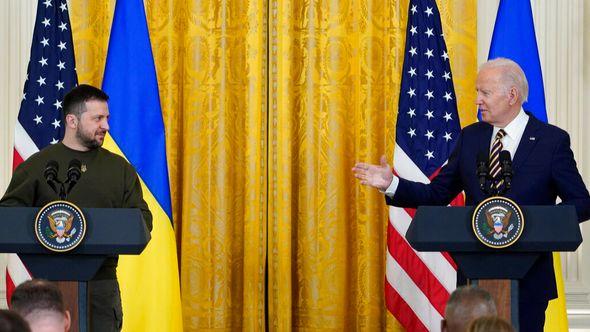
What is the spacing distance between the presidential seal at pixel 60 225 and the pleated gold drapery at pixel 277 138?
2812 millimetres

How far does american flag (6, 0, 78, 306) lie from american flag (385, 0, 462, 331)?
2.15 meters

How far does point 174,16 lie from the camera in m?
7.15

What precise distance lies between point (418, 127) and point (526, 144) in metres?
2.01

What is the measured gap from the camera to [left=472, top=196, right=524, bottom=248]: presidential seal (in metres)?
4.12

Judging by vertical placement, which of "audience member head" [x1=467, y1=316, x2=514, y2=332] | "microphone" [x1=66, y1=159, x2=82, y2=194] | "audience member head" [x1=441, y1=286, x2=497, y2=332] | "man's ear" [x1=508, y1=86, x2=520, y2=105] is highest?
"man's ear" [x1=508, y1=86, x2=520, y2=105]

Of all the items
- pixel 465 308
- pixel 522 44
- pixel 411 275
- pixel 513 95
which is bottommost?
pixel 411 275

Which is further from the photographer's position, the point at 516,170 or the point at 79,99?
the point at 79,99

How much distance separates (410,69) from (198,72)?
59.4 inches

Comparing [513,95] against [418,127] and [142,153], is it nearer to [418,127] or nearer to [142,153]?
[418,127]

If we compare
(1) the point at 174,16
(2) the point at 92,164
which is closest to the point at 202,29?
(1) the point at 174,16

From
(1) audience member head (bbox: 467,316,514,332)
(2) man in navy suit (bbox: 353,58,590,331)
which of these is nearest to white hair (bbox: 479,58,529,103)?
(2) man in navy suit (bbox: 353,58,590,331)

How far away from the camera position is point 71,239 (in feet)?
13.9

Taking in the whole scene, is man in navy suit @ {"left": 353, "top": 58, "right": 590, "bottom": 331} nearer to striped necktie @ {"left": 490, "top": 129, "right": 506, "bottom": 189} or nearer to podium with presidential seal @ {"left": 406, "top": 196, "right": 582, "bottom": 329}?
striped necktie @ {"left": 490, "top": 129, "right": 506, "bottom": 189}

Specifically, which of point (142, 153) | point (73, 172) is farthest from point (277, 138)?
point (73, 172)
